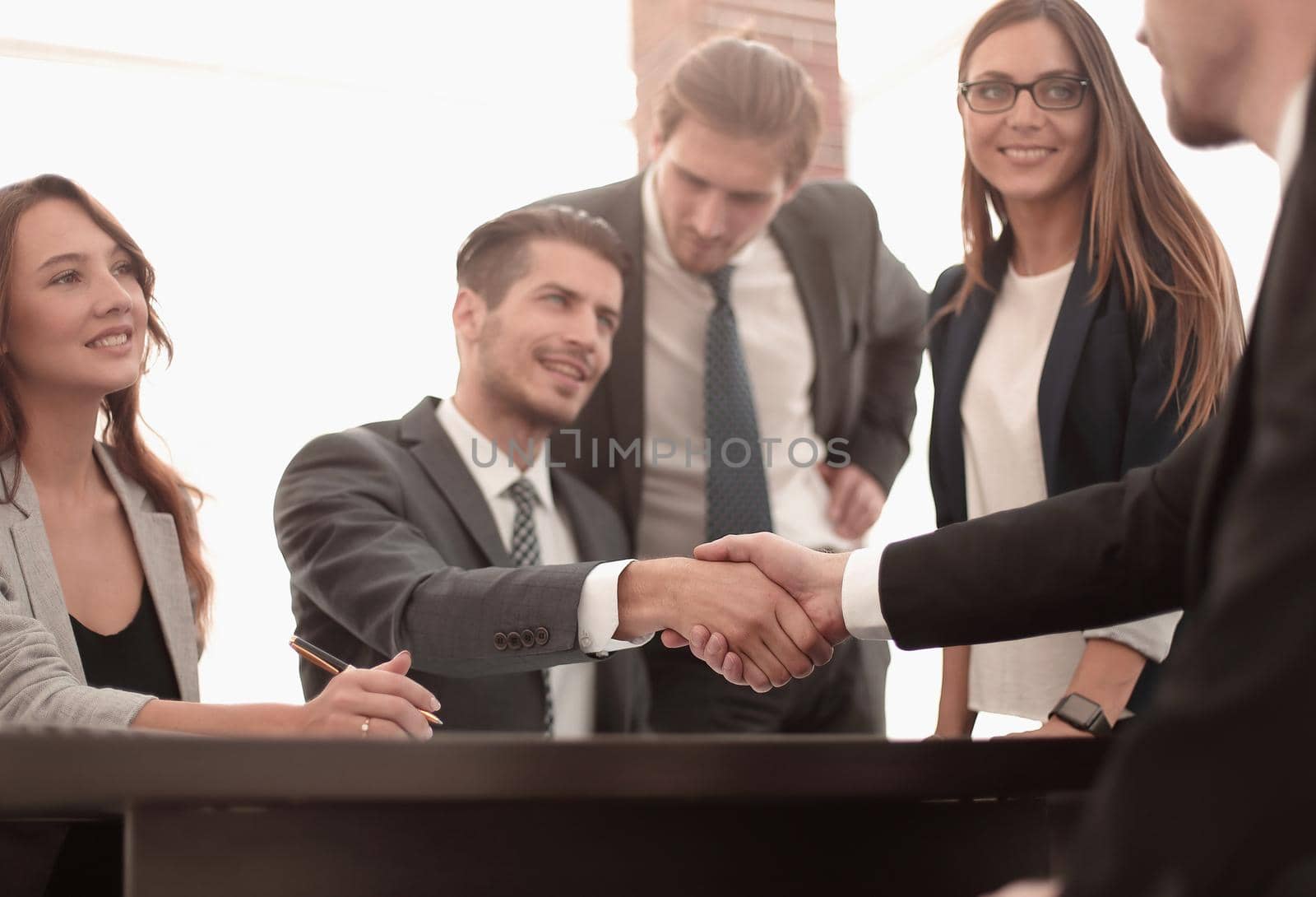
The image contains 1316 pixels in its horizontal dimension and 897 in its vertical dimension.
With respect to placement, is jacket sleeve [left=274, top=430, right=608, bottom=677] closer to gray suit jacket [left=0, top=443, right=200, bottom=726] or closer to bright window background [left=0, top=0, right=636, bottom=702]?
Result: bright window background [left=0, top=0, right=636, bottom=702]

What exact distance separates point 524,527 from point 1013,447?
2.99 ft

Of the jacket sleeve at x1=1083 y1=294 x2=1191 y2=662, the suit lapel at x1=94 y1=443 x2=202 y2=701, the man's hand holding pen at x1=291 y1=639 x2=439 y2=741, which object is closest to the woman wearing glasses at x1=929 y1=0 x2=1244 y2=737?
the jacket sleeve at x1=1083 y1=294 x2=1191 y2=662

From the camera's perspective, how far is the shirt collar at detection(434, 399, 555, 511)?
2.31 metres

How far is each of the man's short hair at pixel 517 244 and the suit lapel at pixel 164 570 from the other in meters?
0.75

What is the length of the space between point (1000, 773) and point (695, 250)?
5.78 ft

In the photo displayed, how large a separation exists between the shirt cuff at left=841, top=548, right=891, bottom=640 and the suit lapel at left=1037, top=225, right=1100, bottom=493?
67 cm

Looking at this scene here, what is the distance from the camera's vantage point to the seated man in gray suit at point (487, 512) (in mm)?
1897

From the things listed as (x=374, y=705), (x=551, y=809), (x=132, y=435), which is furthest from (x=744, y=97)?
(x=551, y=809)

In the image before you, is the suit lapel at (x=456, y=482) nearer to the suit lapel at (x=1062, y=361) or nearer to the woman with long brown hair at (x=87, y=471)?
the woman with long brown hair at (x=87, y=471)

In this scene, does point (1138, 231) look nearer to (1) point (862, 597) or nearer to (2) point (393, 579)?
(1) point (862, 597)

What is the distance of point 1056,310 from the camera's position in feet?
6.83

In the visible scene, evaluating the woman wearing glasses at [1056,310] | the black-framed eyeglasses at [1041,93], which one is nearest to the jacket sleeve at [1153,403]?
the woman wearing glasses at [1056,310]

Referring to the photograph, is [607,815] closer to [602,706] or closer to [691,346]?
[602,706]

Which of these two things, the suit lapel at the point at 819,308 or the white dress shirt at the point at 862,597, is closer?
the white dress shirt at the point at 862,597
